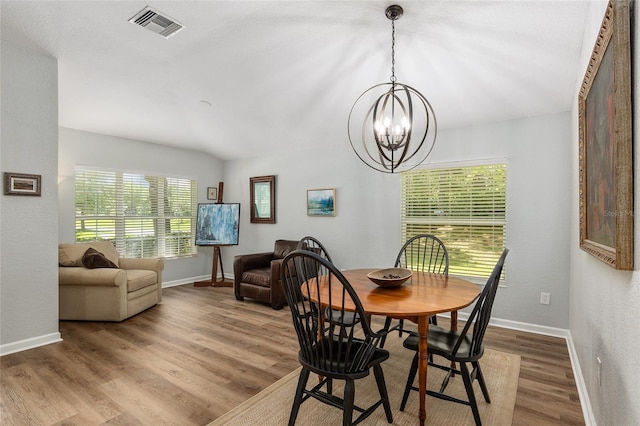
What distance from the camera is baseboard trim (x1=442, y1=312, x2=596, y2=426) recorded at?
2.06 m

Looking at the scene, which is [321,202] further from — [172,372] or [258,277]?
[172,372]

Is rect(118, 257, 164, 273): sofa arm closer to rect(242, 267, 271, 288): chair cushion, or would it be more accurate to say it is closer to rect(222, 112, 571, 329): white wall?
rect(242, 267, 271, 288): chair cushion

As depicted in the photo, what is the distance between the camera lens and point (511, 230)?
144 inches

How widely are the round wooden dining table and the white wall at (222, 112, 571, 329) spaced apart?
155cm

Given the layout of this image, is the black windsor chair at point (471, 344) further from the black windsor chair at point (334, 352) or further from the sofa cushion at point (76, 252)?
the sofa cushion at point (76, 252)

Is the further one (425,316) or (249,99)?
(249,99)

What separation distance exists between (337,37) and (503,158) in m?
2.27

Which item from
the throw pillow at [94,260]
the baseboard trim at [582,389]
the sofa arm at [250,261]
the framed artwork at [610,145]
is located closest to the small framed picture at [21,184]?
the throw pillow at [94,260]

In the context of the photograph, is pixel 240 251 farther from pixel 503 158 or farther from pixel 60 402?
pixel 503 158

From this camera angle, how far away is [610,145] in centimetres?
142

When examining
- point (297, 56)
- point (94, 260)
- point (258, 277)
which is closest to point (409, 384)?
point (297, 56)

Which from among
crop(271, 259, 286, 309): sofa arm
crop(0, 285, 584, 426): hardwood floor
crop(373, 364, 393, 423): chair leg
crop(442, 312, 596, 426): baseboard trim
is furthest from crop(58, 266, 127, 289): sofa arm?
crop(442, 312, 596, 426): baseboard trim

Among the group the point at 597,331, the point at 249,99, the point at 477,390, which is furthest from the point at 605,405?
the point at 249,99

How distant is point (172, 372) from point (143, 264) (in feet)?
7.95
